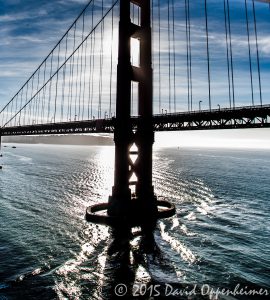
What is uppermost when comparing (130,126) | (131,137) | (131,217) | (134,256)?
(130,126)

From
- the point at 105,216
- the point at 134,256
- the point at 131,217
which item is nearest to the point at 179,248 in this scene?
the point at 134,256

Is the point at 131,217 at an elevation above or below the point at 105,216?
below

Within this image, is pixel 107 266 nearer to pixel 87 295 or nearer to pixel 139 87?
pixel 87 295

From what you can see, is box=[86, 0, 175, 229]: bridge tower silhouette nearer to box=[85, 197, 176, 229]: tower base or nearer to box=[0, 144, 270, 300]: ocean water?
box=[85, 197, 176, 229]: tower base

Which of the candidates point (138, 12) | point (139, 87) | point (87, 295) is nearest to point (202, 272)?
point (87, 295)

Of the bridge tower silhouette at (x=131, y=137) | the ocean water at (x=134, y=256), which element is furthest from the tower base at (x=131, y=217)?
the ocean water at (x=134, y=256)

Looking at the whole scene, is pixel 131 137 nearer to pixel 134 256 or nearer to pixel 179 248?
pixel 179 248

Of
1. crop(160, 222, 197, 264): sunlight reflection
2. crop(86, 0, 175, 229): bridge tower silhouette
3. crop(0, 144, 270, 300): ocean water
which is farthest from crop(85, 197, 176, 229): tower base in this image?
crop(160, 222, 197, 264): sunlight reflection

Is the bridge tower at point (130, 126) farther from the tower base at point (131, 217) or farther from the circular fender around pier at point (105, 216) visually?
the circular fender around pier at point (105, 216)
